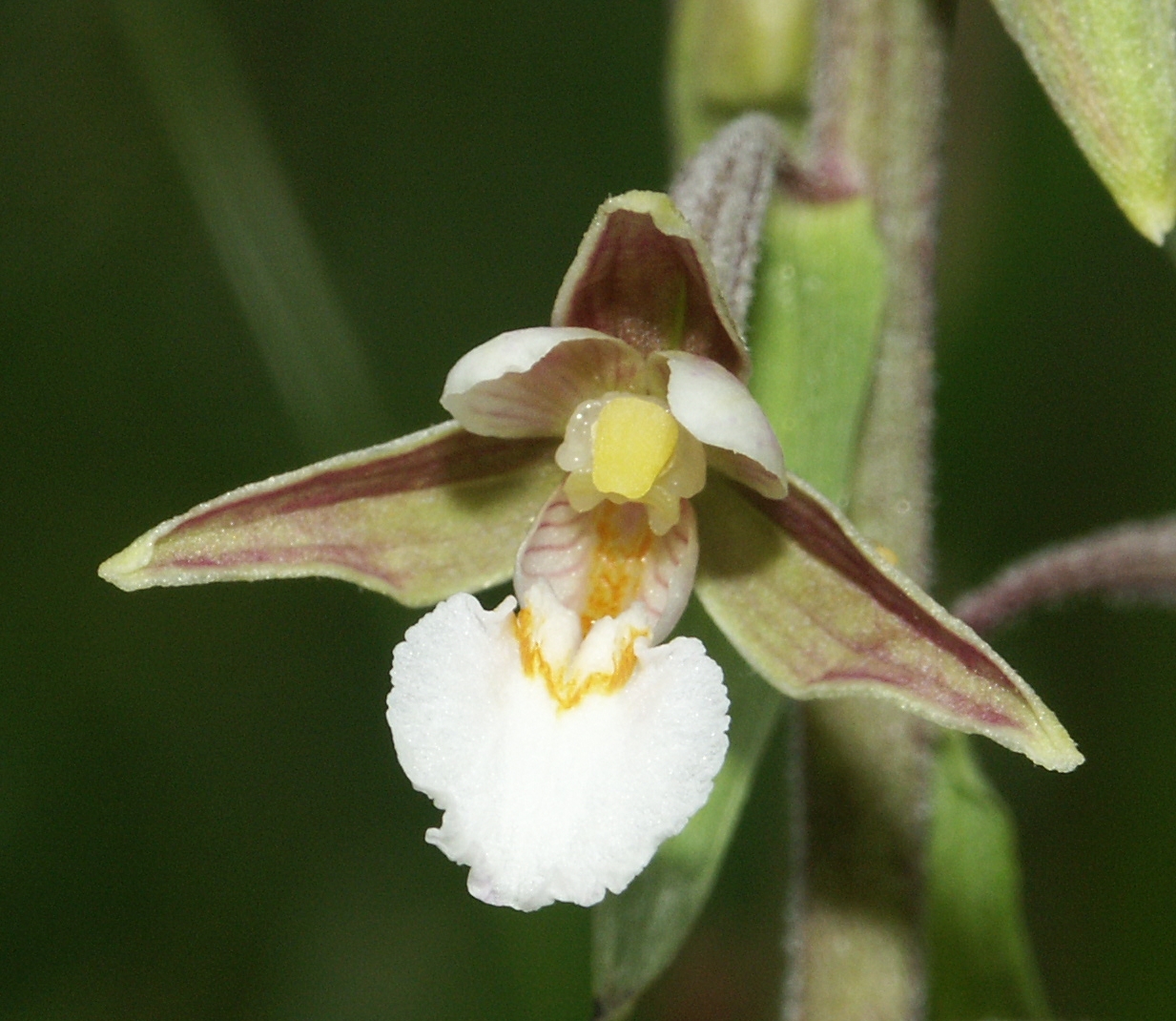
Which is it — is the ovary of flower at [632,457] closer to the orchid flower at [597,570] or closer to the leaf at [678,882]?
the orchid flower at [597,570]

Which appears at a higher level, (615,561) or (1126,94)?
(1126,94)

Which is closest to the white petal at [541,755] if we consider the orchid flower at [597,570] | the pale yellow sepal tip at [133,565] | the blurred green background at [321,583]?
the orchid flower at [597,570]

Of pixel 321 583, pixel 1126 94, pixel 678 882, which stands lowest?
pixel 321 583

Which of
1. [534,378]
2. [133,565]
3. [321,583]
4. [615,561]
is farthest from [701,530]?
[321,583]

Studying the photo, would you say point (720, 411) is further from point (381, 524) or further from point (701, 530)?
point (381, 524)

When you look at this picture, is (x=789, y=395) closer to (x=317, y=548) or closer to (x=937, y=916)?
(x=317, y=548)

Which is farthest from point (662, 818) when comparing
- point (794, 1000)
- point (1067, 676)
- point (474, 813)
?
point (1067, 676)
